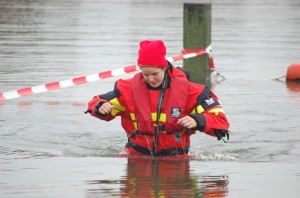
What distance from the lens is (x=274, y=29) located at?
1238 inches

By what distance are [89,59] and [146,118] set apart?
40.1 feet

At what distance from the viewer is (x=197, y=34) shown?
18.4m

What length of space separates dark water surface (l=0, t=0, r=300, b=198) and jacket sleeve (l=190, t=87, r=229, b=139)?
37cm

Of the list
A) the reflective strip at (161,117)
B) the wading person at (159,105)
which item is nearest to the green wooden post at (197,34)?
the wading person at (159,105)

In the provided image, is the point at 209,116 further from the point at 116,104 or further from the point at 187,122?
the point at 116,104

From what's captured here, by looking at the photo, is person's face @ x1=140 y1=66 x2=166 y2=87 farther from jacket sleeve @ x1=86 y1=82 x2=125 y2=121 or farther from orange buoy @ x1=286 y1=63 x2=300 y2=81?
orange buoy @ x1=286 y1=63 x2=300 y2=81

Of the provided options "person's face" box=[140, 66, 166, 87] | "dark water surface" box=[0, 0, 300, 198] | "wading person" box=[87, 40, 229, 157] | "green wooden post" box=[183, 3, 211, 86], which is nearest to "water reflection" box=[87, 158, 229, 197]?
"dark water surface" box=[0, 0, 300, 198]

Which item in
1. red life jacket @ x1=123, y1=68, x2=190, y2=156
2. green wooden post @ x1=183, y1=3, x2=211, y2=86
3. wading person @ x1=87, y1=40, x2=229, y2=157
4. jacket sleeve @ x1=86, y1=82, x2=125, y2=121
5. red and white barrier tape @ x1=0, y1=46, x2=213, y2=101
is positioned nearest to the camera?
wading person @ x1=87, y1=40, x2=229, y2=157

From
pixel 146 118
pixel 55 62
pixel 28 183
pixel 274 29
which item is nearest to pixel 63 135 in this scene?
pixel 146 118

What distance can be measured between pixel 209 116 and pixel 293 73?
Result: 9.26 m

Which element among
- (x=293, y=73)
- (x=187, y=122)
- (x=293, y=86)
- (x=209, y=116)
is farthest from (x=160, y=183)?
(x=293, y=73)

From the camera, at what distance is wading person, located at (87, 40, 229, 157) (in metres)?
10.1

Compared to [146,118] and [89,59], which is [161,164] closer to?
[146,118]

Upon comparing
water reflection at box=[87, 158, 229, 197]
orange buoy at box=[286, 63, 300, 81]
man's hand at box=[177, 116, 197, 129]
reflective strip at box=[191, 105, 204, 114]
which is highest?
reflective strip at box=[191, 105, 204, 114]
